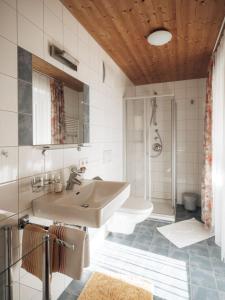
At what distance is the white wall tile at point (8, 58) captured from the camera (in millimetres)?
1070

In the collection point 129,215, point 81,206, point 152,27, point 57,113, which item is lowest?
point 129,215

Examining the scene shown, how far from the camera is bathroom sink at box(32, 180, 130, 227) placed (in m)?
1.10

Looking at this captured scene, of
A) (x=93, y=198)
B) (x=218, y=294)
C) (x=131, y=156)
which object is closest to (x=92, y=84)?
(x=93, y=198)

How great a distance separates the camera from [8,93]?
1.11 m

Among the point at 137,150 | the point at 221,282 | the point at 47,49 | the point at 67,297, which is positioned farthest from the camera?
the point at 137,150

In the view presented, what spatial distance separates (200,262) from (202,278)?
0.24 metres

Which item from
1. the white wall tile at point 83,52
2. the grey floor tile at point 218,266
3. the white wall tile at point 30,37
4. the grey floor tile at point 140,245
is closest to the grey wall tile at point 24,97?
the white wall tile at point 30,37

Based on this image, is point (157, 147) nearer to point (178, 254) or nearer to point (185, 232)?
point (185, 232)

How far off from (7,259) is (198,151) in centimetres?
341

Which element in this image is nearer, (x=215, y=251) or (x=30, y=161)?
(x=30, y=161)

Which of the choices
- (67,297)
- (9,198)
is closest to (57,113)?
(9,198)

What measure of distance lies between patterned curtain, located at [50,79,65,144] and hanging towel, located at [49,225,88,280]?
0.68m

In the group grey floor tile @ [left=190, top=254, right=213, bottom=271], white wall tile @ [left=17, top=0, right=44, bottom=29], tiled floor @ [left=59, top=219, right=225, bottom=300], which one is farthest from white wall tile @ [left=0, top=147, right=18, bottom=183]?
grey floor tile @ [left=190, top=254, right=213, bottom=271]

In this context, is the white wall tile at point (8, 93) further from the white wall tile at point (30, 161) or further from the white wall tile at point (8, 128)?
the white wall tile at point (30, 161)
